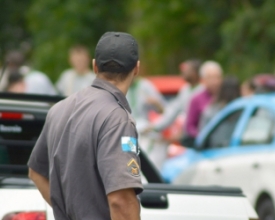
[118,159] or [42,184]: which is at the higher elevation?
[118,159]

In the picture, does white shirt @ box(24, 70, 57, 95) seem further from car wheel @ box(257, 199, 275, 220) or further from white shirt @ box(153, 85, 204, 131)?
car wheel @ box(257, 199, 275, 220)

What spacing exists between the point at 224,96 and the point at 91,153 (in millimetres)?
7990

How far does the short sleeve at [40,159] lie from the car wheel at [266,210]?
4.91m

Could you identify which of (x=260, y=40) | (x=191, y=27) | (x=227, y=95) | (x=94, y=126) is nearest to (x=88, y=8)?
(x=191, y=27)

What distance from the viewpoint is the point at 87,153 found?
4395 millimetres

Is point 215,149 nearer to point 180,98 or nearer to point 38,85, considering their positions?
point 180,98

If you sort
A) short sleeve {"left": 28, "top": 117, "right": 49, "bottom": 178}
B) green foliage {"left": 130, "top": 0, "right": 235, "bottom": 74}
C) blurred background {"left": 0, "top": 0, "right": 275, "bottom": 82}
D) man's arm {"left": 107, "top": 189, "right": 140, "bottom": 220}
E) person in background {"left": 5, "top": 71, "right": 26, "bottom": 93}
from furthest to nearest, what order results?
green foliage {"left": 130, "top": 0, "right": 235, "bottom": 74} < blurred background {"left": 0, "top": 0, "right": 275, "bottom": 82} < person in background {"left": 5, "top": 71, "right": 26, "bottom": 93} < short sleeve {"left": 28, "top": 117, "right": 49, "bottom": 178} < man's arm {"left": 107, "top": 189, "right": 140, "bottom": 220}

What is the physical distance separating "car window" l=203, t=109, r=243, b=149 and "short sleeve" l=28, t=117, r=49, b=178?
20.0 feet

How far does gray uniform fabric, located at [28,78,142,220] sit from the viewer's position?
432cm

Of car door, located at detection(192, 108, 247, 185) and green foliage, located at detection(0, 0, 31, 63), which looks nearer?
car door, located at detection(192, 108, 247, 185)

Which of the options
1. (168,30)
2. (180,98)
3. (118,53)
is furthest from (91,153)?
(168,30)

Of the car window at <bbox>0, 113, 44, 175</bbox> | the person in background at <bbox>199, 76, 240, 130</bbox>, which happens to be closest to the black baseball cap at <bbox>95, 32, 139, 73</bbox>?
the car window at <bbox>0, 113, 44, 175</bbox>

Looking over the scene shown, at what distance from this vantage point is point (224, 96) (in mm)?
12273

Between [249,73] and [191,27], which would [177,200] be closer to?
[249,73]
